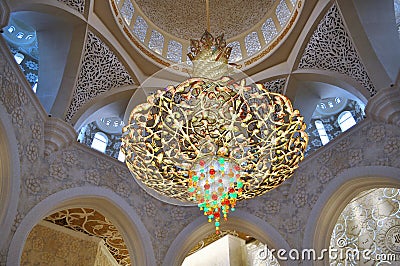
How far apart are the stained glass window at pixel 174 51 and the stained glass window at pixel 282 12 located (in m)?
2.13

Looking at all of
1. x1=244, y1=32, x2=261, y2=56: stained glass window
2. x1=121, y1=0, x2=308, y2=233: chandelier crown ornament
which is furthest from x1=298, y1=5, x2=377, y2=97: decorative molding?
x1=121, y1=0, x2=308, y2=233: chandelier crown ornament

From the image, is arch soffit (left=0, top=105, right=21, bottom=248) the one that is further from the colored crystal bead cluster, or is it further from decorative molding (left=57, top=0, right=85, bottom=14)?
the colored crystal bead cluster

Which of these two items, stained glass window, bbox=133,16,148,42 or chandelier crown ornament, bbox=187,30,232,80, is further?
stained glass window, bbox=133,16,148,42

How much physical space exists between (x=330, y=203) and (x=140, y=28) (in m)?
4.82

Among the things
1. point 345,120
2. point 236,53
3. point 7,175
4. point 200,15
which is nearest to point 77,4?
point 7,175

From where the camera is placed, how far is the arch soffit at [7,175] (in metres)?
5.20

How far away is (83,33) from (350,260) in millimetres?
6001

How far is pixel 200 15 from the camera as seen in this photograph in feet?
28.1

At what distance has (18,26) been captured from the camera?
307 inches

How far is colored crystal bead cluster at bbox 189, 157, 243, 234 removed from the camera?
425 cm

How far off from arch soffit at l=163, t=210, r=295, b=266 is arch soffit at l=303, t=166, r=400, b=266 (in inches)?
18.8

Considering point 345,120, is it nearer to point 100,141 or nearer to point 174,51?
point 174,51

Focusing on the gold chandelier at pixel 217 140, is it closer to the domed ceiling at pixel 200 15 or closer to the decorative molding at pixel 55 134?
the decorative molding at pixel 55 134

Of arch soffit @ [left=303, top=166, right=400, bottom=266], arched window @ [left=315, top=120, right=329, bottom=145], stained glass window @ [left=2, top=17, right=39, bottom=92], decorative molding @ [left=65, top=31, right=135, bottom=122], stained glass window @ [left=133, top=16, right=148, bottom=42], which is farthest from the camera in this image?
arched window @ [left=315, top=120, right=329, bottom=145]
